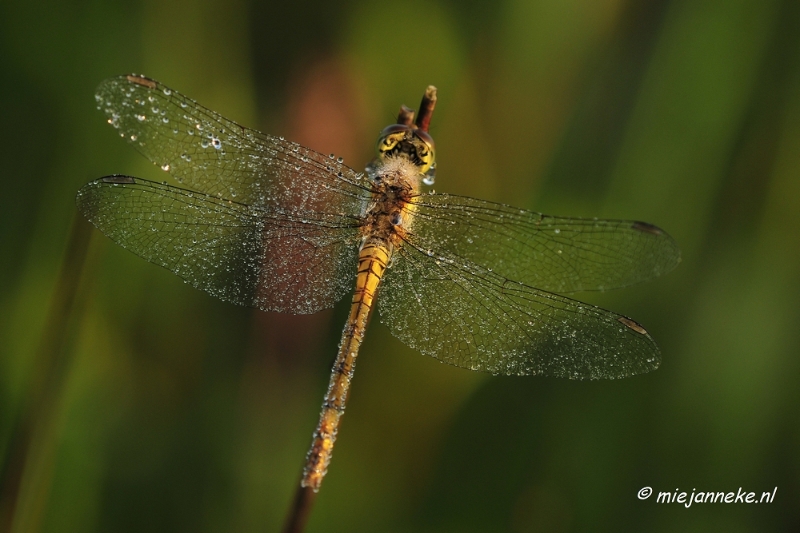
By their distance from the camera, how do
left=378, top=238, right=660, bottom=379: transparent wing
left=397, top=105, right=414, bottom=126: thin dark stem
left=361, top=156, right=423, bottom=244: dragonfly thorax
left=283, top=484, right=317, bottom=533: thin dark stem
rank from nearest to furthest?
1. left=283, top=484, right=317, bottom=533: thin dark stem
2. left=378, top=238, right=660, bottom=379: transparent wing
3. left=397, top=105, right=414, bottom=126: thin dark stem
4. left=361, top=156, right=423, bottom=244: dragonfly thorax

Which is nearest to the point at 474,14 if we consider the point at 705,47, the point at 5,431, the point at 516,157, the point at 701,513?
the point at 516,157

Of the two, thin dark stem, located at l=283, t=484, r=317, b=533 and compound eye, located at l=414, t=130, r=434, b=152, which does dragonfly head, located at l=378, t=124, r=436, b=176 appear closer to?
compound eye, located at l=414, t=130, r=434, b=152

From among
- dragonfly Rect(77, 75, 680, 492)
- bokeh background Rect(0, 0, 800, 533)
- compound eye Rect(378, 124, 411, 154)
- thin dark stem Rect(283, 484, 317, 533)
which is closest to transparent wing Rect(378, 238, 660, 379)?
dragonfly Rect(77, 75, 680, 492)

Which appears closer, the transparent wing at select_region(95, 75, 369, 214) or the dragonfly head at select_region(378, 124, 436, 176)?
the transparent wing at select_region(95, 75, 369, 214)

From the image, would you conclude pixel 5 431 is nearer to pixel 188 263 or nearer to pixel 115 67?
pixel 188 263

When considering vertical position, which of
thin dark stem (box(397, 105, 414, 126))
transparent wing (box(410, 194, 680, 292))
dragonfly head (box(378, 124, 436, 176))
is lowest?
transparent wing (box(410, 194, 680, 292))

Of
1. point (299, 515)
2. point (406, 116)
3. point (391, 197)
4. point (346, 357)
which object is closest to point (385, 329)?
point (346, 357)
